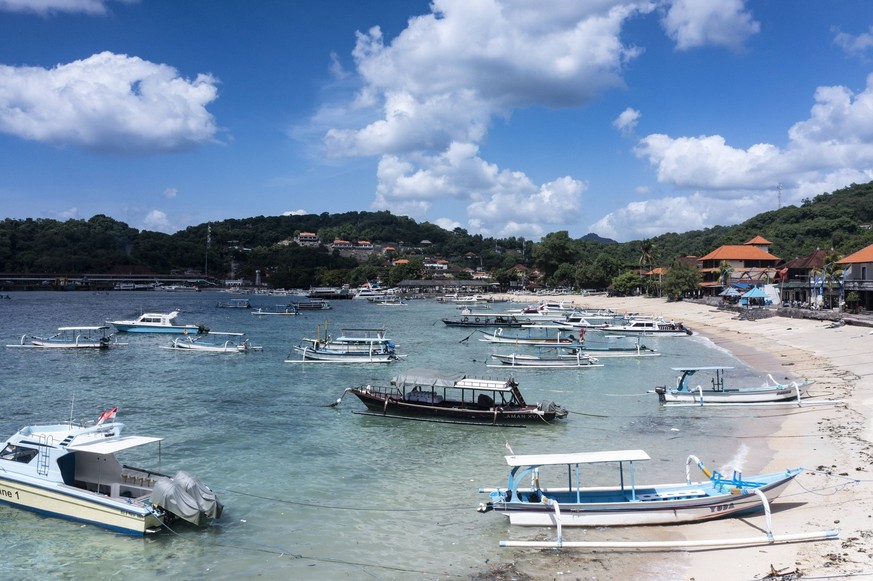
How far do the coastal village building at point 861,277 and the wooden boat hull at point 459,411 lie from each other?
45.0 m

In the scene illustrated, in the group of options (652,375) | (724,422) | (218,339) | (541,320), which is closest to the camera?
(724,422)

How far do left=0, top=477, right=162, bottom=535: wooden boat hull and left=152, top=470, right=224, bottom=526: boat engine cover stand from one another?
0.39 meters

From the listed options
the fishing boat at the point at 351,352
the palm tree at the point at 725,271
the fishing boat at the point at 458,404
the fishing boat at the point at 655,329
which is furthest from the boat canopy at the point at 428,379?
the palm tree at the point at 725,271

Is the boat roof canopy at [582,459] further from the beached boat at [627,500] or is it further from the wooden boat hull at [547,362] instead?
the wooden boat hull at [547,362]

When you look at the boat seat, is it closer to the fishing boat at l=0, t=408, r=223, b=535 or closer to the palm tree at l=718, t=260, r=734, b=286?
the fishing boat at l=0, t=408, r=223, b=535

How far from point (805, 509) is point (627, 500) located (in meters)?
4.39

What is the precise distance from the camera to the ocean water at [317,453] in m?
14.8

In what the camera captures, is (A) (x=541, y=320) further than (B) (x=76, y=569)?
Yes

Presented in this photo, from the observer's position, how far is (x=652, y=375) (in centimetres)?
4222

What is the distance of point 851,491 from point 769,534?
165 inches

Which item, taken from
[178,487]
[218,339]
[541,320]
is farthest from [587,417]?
[541,320]

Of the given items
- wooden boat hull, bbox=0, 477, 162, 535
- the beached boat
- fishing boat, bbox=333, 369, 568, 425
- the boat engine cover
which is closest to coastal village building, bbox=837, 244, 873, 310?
fishing boat, bbox=333, 369, 568, 425

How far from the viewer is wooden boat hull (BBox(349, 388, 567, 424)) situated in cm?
2706

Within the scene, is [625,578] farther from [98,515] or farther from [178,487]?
[98,515]
